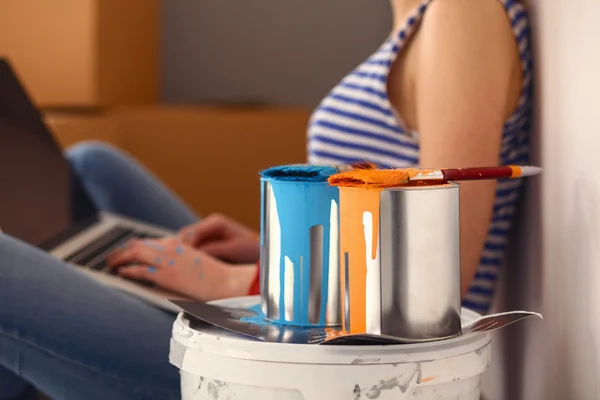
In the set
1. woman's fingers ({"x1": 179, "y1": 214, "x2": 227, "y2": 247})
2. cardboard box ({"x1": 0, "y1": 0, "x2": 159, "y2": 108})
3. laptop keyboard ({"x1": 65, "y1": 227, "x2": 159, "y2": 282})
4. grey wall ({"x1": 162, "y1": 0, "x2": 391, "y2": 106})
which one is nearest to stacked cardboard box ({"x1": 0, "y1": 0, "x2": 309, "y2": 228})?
cardboard box ({"x1": 0, "y1": 0, "x2": 159, "y2": 108})

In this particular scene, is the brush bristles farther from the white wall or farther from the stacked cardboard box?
the stacked cardboard box

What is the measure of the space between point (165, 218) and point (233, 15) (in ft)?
4.12

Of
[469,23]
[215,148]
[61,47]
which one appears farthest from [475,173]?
[215,148]

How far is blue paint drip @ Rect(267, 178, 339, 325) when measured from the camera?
0.52 m

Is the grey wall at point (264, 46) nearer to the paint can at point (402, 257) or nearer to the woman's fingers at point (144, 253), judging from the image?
the woman's fingers at point (144, 253)

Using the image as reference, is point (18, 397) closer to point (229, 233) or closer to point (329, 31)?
point (229, 233)

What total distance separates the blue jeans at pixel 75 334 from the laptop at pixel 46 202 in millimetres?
150

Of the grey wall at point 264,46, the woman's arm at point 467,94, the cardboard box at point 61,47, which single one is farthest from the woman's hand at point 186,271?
the grey wall at point 264,46

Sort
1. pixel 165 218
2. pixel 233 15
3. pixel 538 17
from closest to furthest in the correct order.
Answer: pixel 538 17, pixel 165 218, pixel 233 15

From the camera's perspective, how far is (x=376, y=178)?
47 cm

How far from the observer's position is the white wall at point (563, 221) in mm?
530

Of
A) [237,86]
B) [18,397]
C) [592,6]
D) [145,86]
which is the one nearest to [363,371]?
[592,6]

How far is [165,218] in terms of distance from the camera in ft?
4.26

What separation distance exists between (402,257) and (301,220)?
81 mm
